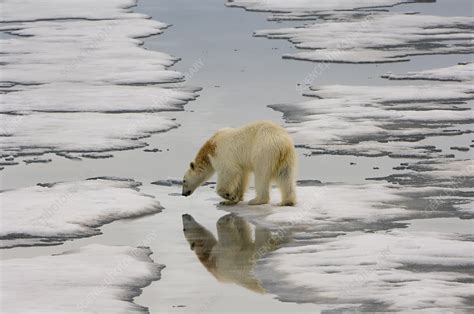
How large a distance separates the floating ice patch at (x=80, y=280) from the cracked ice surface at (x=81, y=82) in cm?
446

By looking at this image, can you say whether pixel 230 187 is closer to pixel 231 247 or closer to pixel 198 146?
pixel 231 247

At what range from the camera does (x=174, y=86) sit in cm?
1817

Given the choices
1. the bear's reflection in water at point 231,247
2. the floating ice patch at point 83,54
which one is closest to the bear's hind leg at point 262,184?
the bear's reflection in water at point 231,247

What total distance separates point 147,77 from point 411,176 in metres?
7.76

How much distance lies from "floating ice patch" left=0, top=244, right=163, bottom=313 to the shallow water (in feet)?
0.48

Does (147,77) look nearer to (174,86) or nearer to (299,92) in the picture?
(174,86)

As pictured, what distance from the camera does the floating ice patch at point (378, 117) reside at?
13.7 metres

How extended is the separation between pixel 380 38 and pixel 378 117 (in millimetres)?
A: 7747

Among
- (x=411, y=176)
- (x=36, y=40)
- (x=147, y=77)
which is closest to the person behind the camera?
(x=411, y=176)

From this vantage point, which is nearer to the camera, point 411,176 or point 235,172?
point 235,172

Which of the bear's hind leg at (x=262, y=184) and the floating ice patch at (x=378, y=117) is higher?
the bear's hind leg at (x=262, y=184)

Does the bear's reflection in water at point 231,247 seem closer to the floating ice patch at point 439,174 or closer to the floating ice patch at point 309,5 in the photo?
the floating ice patch at point 439,174

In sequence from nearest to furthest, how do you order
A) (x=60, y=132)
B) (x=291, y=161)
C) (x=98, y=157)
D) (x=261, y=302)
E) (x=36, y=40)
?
(x=261, y=302), (x=291, y=161), (x=98, y=157), (x=60, y=132), (x=36, y=40)

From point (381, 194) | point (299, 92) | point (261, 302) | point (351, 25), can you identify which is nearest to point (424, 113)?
point (299, 92)
